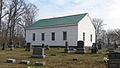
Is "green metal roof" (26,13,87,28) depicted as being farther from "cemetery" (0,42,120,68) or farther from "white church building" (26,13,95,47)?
"cemetery" (0,42,120,68)

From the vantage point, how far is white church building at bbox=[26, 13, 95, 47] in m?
39.6

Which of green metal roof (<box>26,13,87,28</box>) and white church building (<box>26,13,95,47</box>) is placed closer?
white church building (<box>26,13,95,47</box>)

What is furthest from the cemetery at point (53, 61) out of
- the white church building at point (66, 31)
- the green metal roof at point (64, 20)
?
the green metal roof at point (64, 20)

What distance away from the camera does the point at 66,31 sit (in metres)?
40.9

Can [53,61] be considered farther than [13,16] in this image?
No

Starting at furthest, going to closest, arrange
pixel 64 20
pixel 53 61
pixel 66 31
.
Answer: pixel 64 20 → pixel 66 31 → pixel 53 61

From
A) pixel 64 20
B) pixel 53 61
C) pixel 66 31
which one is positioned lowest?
pixel 53 61

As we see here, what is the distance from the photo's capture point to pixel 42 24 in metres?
47.3

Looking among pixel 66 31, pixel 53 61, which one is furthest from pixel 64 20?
pixel 53 61

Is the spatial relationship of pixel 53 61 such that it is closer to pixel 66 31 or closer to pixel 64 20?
pixel 66 31

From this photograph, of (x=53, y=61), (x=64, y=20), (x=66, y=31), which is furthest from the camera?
(x=64, y=20)

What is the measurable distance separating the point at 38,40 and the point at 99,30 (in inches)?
1735

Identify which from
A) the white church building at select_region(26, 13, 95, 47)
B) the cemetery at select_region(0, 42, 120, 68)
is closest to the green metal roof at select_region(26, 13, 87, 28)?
the white church building at select_region(26, 13, 95, 47)

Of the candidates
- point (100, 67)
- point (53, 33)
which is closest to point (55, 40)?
point (53, 33)
